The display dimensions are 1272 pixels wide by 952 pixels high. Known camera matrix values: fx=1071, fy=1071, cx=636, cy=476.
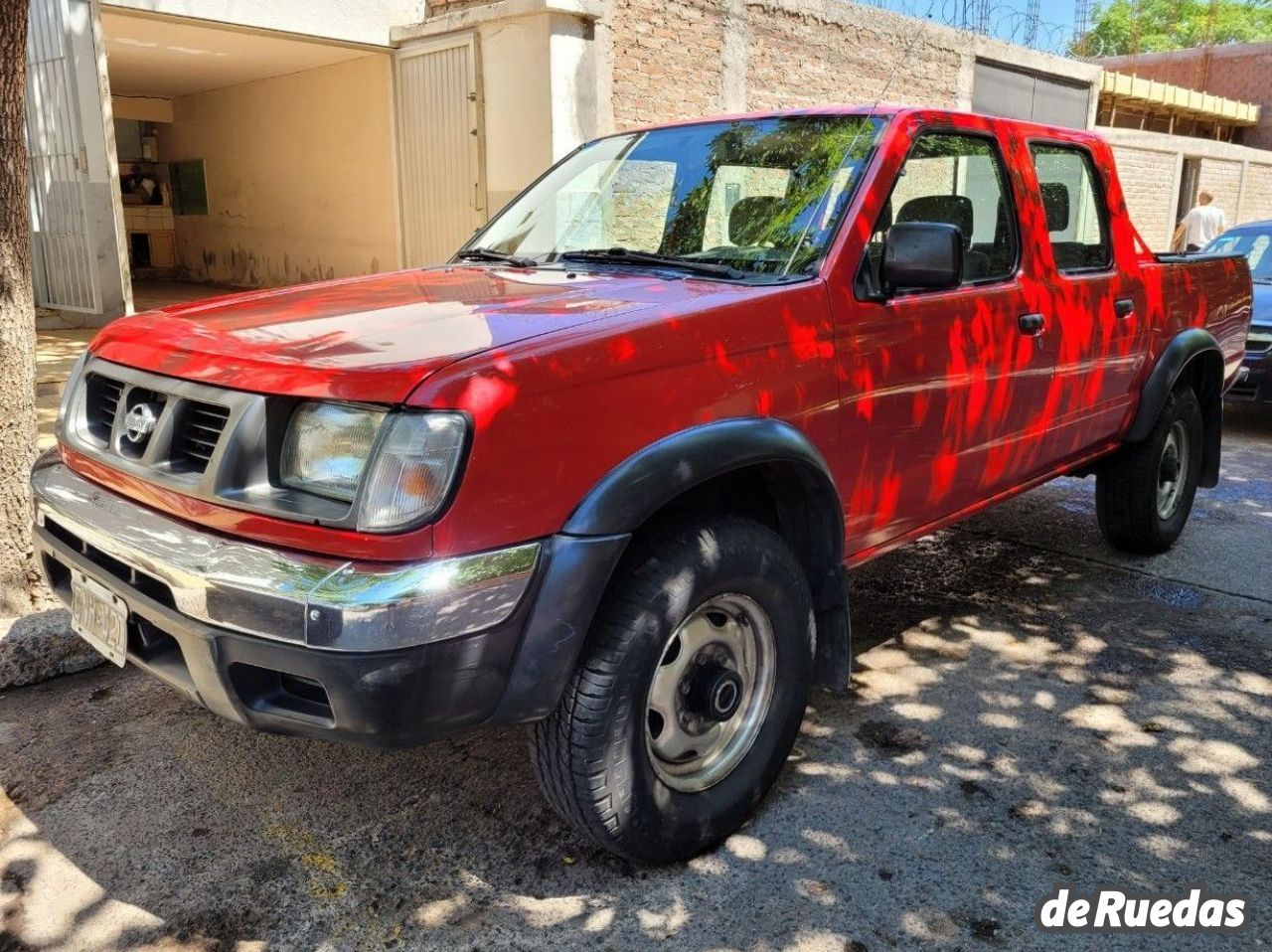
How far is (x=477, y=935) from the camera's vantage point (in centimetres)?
249

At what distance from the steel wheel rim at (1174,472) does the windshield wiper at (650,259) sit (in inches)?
120

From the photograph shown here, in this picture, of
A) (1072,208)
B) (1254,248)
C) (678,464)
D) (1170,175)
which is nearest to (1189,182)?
(1170,175)

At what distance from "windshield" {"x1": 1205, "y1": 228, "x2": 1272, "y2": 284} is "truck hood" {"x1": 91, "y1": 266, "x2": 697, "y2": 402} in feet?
26.4

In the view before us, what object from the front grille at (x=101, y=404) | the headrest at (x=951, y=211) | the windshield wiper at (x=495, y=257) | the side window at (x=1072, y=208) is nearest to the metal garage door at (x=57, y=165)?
the windshield wiper at (x=495, y=257)

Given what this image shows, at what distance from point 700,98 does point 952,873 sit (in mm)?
10864

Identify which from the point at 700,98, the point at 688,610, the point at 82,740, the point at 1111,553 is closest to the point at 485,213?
the point at 700,98

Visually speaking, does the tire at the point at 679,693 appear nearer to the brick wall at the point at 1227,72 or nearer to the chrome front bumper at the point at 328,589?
the chrome front bumper at the point at 328,589

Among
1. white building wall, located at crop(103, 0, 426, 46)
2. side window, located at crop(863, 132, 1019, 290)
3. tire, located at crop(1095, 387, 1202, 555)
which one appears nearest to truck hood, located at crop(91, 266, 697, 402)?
side window, located at crop(863, 132, 1019, 290)

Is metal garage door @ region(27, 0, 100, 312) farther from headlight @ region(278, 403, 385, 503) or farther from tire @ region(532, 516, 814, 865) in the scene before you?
tire @ region(532, 516, 814, 865)

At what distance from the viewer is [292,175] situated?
15.7m

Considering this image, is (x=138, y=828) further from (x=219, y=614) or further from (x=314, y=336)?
(x=314, y=336)

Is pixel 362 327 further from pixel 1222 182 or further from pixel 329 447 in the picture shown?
pixel 1222 182

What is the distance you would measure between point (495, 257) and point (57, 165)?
8.31m

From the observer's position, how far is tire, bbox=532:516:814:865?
8.02 ft
